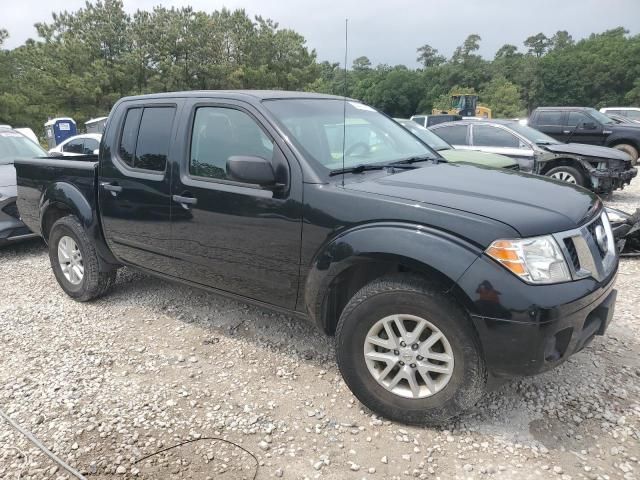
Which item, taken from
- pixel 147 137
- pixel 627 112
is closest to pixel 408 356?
pixel 147 137

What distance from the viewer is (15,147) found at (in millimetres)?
7535

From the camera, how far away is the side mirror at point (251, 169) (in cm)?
291

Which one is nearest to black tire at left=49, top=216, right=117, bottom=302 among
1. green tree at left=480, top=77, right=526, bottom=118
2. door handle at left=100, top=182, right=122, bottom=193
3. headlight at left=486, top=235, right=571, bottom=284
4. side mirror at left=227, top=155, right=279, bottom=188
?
door handle at left=100, top=182, right=122, bottom=193

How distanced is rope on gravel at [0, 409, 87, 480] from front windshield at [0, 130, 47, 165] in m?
5.47

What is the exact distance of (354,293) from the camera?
119 inches

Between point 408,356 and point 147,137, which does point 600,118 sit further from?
point 408,356

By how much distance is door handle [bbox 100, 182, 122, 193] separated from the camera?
13.1ft

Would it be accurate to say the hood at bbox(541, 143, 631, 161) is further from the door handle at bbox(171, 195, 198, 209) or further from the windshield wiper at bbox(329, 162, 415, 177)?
the door handle at bbox(171, 195, 198, 209)

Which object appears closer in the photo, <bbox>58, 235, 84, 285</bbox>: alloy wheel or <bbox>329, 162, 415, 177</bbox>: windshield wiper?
<bbox>329, 162, 415, 177</bbox>: windshield wiper

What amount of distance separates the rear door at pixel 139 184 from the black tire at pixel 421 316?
1704mm

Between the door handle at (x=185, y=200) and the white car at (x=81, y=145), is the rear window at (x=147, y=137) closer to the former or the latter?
the door handle at (x=185, y=200)

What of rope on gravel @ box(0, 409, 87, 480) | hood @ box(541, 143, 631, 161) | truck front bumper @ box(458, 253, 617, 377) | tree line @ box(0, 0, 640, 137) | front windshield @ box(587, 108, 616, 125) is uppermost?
tree line @ box(0, 0, 640, 137)

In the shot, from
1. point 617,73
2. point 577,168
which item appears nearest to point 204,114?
point 577,168

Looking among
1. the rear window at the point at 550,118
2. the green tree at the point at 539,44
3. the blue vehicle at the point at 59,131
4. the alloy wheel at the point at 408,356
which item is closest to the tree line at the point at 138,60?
the rear window at the point at 550,118
